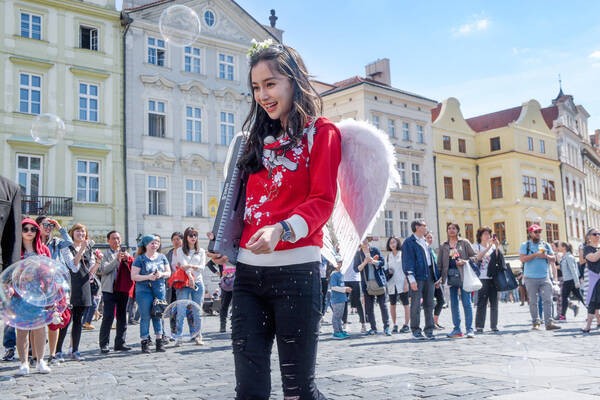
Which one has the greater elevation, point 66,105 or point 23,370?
point 66,105

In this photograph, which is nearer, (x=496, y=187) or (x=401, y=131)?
(x=401, y=131)

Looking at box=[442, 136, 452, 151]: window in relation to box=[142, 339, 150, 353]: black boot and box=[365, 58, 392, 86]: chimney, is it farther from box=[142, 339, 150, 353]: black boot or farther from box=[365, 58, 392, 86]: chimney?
box=[142, 339, 150, 353]: black boot

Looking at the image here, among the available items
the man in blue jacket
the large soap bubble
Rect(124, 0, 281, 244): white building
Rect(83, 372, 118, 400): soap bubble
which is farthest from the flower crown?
Rect(124, 0, 281, 244): white building

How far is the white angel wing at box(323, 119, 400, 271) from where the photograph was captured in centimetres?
291

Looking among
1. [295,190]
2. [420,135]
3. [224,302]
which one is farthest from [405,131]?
[295,190]

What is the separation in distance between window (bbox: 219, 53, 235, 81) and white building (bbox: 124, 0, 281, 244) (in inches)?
1.9

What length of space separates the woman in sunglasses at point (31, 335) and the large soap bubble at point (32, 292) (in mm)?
2129

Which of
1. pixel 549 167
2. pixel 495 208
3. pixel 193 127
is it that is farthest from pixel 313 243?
pixel 549 167

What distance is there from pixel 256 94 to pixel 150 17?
1054 inches

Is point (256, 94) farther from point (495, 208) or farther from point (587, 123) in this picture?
point (587, 123)

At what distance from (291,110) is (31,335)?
5.97 m

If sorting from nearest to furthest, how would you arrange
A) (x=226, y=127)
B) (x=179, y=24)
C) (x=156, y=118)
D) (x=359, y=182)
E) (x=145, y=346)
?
1. (x=359, y=182)
2. (x=145, y=346)
3. (x=179, y=24)
4. (x=156, y=118)
5. (x=226, y=127)

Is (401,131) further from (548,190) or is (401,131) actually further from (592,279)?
(592,279)

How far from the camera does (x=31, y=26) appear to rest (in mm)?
24438
